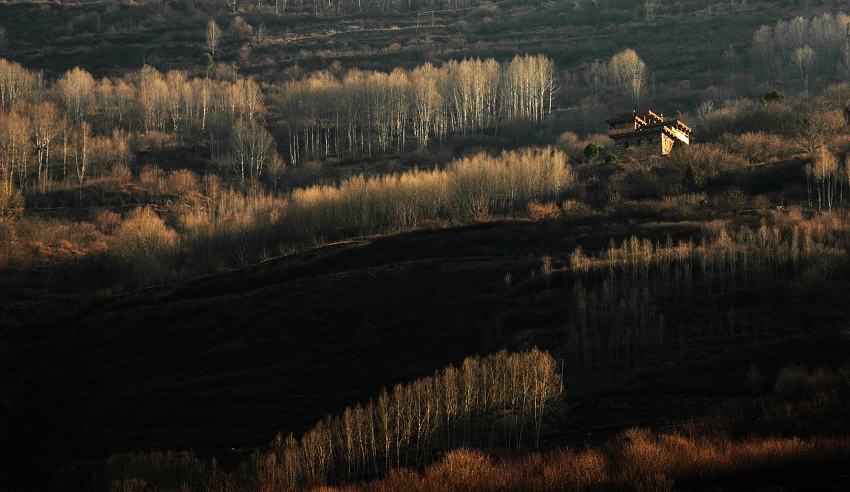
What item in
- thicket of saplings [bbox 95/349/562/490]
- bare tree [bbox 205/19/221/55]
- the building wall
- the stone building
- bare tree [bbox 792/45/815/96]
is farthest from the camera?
bare tree [bbox 205/19/221/55]

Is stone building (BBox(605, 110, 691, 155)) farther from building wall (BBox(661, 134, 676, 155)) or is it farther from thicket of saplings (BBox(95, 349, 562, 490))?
thicket of saplings (BBox(95, 349, 562, 490))

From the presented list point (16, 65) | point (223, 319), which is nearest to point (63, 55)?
point (16, 65)

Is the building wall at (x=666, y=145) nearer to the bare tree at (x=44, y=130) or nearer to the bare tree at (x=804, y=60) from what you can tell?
the bare tree at (x=804, y=60)

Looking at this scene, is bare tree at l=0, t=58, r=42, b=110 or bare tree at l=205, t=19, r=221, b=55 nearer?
bare tree at l=0, t=58, r=42, b=110

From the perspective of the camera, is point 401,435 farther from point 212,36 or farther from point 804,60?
point 212,36

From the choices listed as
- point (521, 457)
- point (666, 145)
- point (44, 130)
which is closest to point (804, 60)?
point (666, 145)

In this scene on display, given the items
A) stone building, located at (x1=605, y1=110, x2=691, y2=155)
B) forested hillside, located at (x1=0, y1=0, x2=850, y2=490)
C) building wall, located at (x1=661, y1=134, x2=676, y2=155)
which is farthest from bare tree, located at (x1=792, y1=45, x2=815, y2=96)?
building wall, located at (x1=661, y1=134, x2=676, y2=155)
